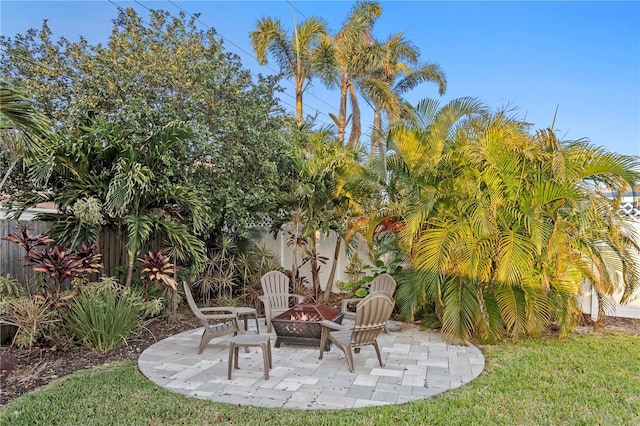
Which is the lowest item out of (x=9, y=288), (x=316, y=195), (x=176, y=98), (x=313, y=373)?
(x=313, y=373)

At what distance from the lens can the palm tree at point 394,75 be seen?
18.4 m

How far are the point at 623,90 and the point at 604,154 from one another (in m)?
4.39

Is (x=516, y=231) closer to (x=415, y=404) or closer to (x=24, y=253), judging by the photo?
(x=415, y=404)

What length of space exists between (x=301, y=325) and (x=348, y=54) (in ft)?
50.7

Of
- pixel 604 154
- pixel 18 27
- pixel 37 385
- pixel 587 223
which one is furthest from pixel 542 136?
pixel 18 27

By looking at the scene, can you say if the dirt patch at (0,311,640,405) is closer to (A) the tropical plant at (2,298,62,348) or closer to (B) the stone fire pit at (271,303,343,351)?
(A) the tropical plant at (2,298,62,348)

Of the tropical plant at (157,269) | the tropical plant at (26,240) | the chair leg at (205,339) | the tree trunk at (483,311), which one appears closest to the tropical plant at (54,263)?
the tropical plant at (26,240)

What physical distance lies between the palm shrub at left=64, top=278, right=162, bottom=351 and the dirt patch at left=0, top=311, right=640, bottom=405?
0.15 metres

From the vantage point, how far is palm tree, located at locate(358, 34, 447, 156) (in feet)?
60.3

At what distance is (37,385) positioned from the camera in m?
4.43

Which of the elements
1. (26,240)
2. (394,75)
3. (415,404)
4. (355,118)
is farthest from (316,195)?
(394,75)

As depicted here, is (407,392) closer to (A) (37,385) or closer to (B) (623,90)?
(A) (37,385)

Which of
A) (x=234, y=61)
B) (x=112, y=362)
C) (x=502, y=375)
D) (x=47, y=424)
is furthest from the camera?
(x=234, y=61)

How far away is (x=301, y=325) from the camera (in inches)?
223
